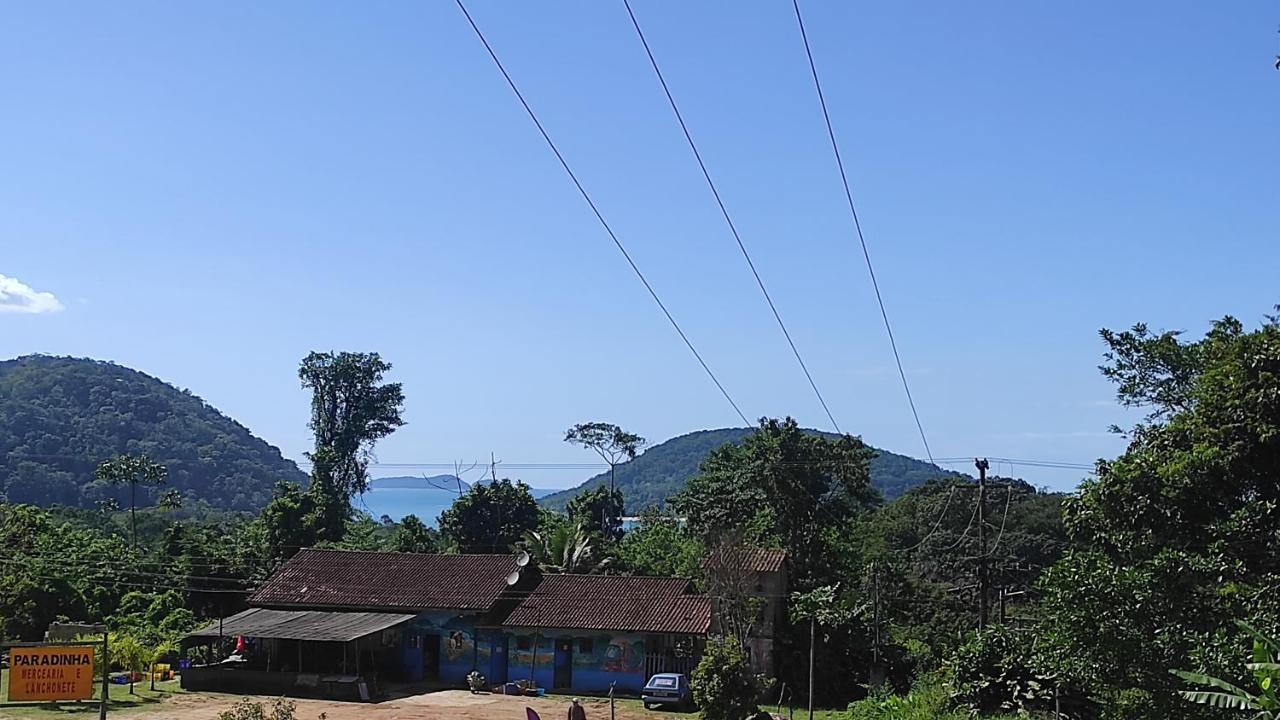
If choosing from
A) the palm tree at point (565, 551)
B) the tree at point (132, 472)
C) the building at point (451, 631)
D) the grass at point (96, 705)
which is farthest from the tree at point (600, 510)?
the grass at point (96, 705)

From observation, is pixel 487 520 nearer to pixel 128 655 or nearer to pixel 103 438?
pixel 128 655

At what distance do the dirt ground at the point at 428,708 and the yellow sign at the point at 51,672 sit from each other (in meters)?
9.71

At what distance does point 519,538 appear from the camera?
171 feet

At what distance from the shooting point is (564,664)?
33.8 m

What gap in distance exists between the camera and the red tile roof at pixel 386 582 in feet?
118

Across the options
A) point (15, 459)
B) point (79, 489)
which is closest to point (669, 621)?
point (79, 489)

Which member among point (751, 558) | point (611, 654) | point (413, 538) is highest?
point (413, 538)

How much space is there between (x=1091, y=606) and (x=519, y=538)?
39.1m

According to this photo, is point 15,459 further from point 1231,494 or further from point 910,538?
point 1231,494

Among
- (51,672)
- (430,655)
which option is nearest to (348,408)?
(430,655)

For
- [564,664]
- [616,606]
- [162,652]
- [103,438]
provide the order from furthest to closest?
[103,438]
[616,606]
[564,664]
[162,652]

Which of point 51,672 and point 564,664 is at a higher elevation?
point 51,672

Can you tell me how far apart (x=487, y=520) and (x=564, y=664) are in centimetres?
1964

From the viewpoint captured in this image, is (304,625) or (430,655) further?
(430,655)
